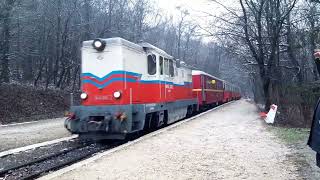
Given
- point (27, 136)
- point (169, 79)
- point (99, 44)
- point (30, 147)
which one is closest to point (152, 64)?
point (169, 79)

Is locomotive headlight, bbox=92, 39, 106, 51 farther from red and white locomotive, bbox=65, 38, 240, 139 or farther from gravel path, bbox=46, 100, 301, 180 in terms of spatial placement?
Result: gravel path, bbox=46, 100, 301, 180

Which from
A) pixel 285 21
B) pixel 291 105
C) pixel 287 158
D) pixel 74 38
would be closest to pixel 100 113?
pixel 287 158

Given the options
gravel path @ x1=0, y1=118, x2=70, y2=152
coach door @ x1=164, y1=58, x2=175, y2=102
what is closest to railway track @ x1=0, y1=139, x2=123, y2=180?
gravel path @ x1=0, y1=118, x2=70, y2=152

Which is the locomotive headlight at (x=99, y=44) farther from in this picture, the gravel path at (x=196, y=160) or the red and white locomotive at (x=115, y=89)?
the gravel path at (x=196, y=160)

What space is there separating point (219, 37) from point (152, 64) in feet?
44.5

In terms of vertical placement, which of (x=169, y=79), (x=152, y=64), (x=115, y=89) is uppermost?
(x=152, y=64)

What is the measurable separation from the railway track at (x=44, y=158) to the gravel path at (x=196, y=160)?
1.26 metres

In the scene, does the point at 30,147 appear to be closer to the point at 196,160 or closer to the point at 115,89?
the point at 115,89

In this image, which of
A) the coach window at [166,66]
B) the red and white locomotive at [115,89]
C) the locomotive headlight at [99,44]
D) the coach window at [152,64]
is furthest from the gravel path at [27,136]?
the coach window at [166,66]

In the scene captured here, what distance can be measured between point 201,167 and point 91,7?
96.3 ft

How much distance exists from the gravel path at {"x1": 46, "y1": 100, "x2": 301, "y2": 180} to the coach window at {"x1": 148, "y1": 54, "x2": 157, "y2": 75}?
2.89 m

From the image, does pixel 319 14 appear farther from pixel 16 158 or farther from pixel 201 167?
pixel 16 158

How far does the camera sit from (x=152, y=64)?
1511 centimetres

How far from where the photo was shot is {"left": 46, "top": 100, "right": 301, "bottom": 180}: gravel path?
7.54 m
